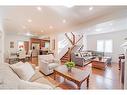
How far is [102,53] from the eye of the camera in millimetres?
2926

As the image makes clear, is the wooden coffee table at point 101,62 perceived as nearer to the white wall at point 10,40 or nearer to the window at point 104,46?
the window at point 104,46

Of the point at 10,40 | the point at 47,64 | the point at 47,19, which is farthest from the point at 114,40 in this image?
the point at 10,40

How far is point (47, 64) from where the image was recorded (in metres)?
3.72

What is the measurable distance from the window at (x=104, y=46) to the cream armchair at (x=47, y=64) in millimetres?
1653

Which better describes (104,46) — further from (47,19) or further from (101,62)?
(47,19)

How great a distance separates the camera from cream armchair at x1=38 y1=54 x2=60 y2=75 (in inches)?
143

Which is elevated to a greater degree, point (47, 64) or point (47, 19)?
point (47, 19)

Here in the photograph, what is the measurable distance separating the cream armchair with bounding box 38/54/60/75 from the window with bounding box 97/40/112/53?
1653 mm

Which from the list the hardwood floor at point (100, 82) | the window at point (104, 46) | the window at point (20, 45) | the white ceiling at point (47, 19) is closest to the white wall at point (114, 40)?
the window at point (104, 46)

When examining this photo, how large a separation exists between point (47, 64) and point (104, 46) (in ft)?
6.71

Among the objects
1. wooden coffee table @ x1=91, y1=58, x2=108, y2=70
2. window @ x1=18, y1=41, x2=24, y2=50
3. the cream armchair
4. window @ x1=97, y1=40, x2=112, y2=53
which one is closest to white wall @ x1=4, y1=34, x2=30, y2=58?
window @ x1=18, y1=41, x2=24, y2=50

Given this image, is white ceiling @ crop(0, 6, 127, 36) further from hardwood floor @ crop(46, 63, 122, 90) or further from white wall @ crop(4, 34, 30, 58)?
hardwood floor @ crop(46, 63, 122, 90)

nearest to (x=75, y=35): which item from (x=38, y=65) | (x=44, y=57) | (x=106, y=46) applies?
(x=106, y=46)
